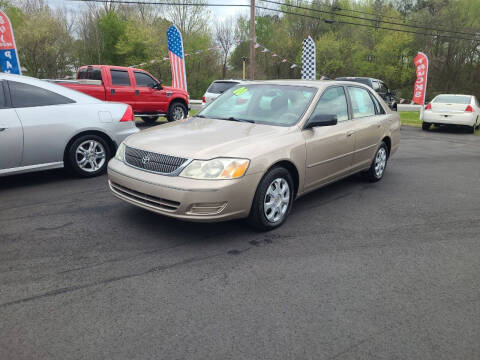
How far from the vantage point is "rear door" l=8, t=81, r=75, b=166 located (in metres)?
5.21

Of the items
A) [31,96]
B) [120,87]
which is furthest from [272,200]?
[120,87]

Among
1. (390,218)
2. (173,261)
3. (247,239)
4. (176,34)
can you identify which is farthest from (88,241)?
(176,34)

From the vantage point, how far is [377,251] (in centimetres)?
371

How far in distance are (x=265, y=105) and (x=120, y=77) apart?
8.64m

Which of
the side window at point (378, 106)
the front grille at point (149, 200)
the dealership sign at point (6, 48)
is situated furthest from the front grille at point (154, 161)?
the dealership sign at point (6, 48)

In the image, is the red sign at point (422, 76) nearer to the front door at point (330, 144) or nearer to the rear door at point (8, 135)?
the front door at point (330, 144)

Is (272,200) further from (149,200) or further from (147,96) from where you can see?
(147,96)

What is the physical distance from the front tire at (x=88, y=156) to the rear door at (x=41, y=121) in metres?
0.18

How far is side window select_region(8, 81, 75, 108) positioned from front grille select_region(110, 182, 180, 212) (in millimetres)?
2260

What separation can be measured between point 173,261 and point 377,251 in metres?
1.90

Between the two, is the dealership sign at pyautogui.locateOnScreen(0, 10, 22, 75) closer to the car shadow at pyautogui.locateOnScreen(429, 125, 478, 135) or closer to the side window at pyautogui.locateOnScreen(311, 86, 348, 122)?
the side window at pyautogui.locateOnScreen(311, 86, 348, 122)

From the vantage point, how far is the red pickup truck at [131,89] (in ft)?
37.8

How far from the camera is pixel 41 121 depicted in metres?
5.31

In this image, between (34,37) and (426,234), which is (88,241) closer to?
(426,234)
